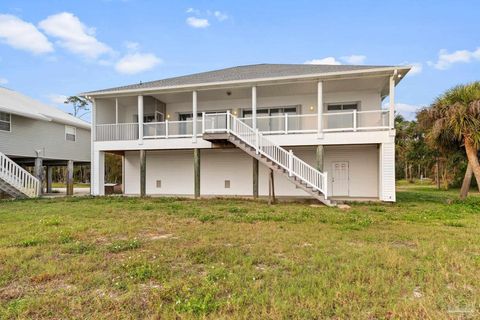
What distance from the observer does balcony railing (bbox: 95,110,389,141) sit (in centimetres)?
1368

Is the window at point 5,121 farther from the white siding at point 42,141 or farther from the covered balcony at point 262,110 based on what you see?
the covered balcony at point 262,110

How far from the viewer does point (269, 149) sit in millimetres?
12875

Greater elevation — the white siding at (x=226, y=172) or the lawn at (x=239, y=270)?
the white siding at (x=226, y=172)

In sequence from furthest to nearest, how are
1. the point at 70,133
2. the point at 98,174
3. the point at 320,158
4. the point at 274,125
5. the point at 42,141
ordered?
the point at 70,133, the point at 42,141, the point at 98,174, the point at 274,125, the point at 320,158

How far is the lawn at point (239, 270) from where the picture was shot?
3.22m

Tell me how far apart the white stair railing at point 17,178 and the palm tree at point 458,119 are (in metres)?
18.5

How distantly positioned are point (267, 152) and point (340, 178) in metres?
4.99

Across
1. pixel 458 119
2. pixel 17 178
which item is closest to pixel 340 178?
pixel 458 119

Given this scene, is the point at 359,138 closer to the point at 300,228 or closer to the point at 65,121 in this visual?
the point at 300,228

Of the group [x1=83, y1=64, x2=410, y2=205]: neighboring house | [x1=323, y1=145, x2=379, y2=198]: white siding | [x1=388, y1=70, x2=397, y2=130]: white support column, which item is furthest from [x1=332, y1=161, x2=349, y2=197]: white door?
[x1=388, y1=70, x2=397, y2=130]: white support column

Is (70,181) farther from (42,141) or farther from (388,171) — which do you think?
(388,171)

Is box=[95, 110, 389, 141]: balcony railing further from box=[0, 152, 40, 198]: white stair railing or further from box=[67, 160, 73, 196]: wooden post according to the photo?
box=[67, 160, 73, 196]: wooden post

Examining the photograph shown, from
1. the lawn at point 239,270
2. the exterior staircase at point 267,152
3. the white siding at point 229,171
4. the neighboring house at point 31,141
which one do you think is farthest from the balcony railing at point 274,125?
the lawn at point 239,270

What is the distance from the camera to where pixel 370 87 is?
49.4 feet
